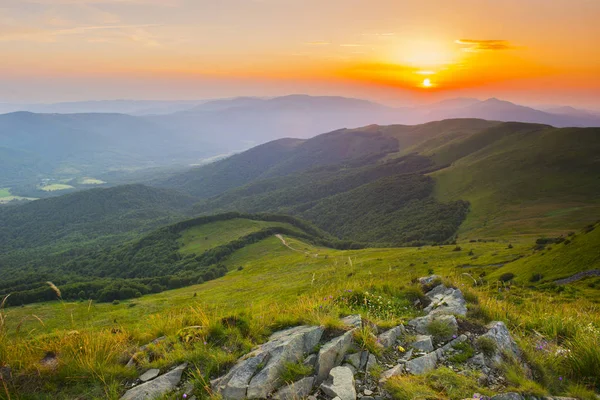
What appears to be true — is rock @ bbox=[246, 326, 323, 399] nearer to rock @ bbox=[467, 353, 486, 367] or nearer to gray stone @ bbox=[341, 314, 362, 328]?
gray stone @ bbox=[341, 314, 362, 328]

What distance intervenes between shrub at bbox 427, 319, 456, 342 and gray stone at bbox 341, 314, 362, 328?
1.76m

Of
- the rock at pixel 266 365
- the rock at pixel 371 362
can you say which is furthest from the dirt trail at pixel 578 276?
the rock at pixel 266 365

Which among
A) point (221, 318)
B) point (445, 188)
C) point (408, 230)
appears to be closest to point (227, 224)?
point (408, 230)

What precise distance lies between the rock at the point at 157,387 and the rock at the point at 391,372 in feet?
13.3

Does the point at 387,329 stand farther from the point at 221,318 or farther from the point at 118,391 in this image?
the point at 118,391

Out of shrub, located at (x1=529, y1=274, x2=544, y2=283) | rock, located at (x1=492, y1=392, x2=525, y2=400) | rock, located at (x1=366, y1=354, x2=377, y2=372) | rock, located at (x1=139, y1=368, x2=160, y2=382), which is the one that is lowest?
shrub, located at (x1=529, y1=274, x2=544, y2=283)

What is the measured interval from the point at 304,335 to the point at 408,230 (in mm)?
147942

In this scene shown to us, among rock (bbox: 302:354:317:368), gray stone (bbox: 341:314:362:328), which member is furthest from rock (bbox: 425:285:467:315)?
rock (bbox: 302:354:317:368)

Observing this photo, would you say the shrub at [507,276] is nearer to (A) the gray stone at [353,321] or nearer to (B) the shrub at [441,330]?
(B) the shrub at [441,330]

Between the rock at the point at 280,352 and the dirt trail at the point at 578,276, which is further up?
the rock at the point at 280,352

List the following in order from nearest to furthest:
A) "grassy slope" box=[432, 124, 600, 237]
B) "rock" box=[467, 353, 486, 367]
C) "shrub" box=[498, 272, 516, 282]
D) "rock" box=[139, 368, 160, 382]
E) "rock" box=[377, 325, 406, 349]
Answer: "rock" box=[139, 368, 160, 382]
"rock" box=[467, 353, 486, 367]
"rock" box=[377, 325, 406, 349]
"shrub" box=[498, 272, 516, 282]
"grassy slope" box=[432, 124, 600, 237]

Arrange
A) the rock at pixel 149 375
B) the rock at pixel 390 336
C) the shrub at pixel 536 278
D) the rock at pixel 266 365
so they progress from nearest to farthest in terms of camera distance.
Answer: the rock at pixel 266 365 → the rock at pixel 149 375 → the rock at pixel 390 336 → the shrub at pixel 536 278

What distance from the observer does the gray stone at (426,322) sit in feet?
25.7

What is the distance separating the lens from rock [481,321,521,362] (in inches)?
270
